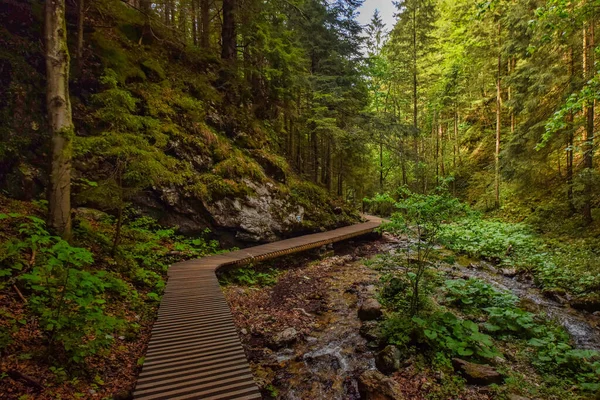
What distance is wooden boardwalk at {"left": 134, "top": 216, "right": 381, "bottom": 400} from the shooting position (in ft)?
10.3

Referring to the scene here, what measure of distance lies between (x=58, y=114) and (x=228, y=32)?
1155 cm

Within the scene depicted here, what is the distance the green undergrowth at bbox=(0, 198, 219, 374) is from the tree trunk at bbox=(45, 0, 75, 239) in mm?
400

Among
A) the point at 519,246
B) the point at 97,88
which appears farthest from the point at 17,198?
the point at 519,246

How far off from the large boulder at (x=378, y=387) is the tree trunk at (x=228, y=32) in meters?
14.9

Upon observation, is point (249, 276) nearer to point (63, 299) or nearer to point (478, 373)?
point (63, 299)

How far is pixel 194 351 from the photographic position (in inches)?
153

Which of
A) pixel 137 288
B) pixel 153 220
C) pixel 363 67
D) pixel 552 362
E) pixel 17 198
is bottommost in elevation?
pixel 552 362

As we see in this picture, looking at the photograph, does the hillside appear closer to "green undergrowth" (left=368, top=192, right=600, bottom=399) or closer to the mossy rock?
the mossy rock

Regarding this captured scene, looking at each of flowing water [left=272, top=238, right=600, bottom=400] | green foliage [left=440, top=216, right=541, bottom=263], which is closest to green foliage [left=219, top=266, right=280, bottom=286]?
flowing water [left=272, top=238, right=600, bottom=400]

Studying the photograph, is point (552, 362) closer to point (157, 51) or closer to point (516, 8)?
point (157, 51)

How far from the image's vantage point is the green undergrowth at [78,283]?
11.6 feet

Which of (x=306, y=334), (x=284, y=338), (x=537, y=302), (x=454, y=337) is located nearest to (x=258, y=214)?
(x=306, y=334)

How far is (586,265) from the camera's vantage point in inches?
351

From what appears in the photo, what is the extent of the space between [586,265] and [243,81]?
15.7m
